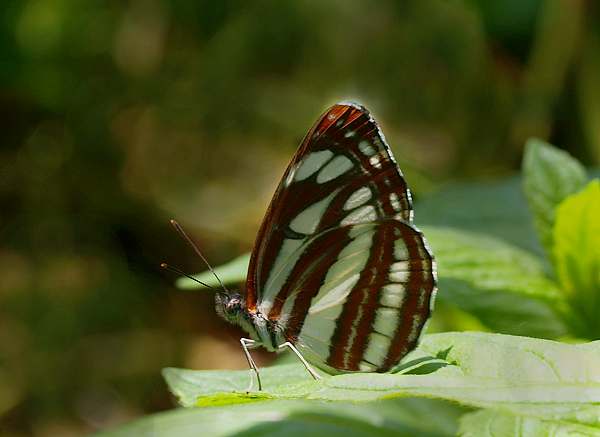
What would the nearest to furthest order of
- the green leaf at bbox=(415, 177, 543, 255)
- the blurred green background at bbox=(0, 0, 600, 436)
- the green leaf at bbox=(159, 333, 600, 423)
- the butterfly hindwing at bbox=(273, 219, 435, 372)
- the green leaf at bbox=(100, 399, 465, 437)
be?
1. the green leaf at bbox=(159, 333, 600, 423)
2. the butterfly hindwing at bbox=(273, 219, 435, 372)
3. the green leaf at bbox=(100, 399, 465, 437)
4. the green leaf at bbox=(415, 177, 543, 255)
5. the blurred green background at bbox=(0, 0, 600, 436)

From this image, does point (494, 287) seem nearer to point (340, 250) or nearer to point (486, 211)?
point (340, 250)

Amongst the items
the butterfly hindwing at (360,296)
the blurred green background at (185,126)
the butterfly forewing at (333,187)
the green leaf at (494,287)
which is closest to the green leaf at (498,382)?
the butterfly hindwing at (360,296)

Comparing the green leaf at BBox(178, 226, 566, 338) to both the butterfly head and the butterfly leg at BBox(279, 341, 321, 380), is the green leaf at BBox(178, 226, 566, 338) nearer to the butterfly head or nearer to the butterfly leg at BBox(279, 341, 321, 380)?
the butterfly head

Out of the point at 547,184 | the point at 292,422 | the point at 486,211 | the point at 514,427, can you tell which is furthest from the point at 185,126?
the point at 514,427

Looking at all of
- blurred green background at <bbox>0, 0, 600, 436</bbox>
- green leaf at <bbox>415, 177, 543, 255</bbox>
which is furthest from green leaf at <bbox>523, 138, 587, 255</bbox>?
blurred green background at <bbox>0, 0, 600, 436</bbox>

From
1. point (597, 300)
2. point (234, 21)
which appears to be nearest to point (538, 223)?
point (597, 300)

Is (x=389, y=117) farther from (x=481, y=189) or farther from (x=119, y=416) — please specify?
(x=119, y=416)
